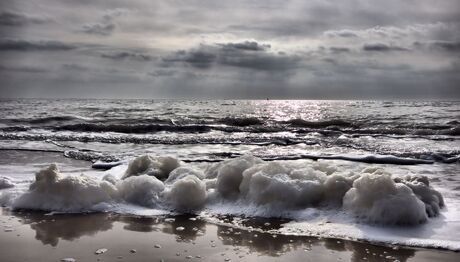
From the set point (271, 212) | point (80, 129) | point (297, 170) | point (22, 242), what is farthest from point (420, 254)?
point (80, 129)

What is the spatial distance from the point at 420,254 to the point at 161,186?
302 centimetres

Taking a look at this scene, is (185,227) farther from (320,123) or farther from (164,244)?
(320,123)

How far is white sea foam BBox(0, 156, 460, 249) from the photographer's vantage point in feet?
14.5

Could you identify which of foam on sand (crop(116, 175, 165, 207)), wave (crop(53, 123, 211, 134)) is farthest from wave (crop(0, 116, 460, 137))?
foam on sand (crop(116, 175, 165, 207))

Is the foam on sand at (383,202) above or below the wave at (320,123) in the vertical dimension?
above

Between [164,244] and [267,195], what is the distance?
152cm

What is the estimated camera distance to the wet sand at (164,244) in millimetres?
3496

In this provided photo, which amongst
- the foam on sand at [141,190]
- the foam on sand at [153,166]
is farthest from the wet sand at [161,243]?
the foam on sand at [153,166]

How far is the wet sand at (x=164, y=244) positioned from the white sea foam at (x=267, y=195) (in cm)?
41

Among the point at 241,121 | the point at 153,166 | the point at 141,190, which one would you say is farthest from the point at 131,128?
the point at 141,190

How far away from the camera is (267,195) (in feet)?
16.2

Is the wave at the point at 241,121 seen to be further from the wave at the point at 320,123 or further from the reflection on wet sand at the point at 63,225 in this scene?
the reflection on wet sand at the point at 63,225

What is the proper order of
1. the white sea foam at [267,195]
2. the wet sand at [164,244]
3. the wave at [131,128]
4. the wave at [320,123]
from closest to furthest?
the wet sand at [164,244]
the white sea foam at [267,195]
the wave at [131,128]
the wave at [320,123]

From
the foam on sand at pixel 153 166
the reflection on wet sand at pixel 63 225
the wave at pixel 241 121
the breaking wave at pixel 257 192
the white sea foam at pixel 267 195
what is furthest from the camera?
the wave at pixel 241 121
